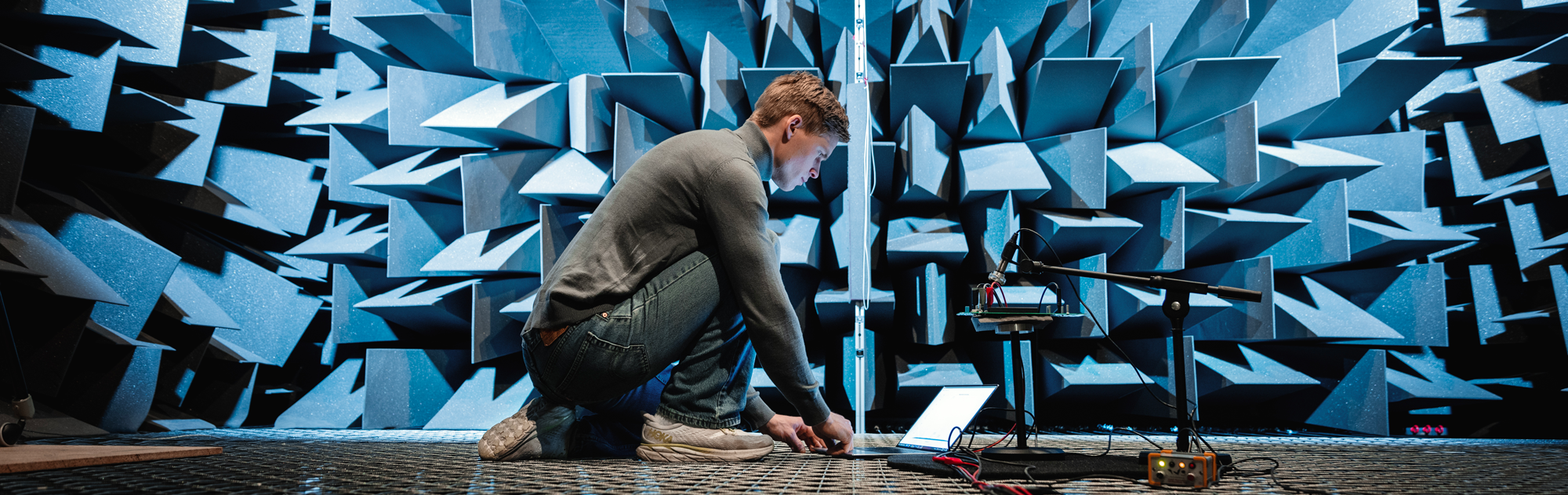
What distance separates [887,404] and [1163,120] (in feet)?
5.11

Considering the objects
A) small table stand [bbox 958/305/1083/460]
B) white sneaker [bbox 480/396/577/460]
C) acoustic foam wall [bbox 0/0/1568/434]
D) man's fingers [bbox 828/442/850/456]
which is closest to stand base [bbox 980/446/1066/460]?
small table stand [bbox 958/305/1083/460]

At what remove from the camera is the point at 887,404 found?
282cm

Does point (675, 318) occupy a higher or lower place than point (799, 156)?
lower

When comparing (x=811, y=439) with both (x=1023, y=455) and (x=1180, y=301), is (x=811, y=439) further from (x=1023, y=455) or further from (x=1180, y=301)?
(x=1180, y=301)

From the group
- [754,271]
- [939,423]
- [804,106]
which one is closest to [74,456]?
[754,271]

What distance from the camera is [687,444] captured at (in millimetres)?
1454

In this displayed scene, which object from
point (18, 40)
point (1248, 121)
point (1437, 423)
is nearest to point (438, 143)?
point (18, 40)

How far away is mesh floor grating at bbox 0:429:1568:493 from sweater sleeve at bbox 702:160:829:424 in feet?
0.64

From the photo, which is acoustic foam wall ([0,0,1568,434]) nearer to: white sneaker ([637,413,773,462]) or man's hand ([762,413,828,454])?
man's hand ([762,413,828,454])

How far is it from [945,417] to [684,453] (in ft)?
2.13

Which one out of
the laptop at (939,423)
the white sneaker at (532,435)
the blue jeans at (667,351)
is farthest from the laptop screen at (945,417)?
the white sneaker at (532,435)

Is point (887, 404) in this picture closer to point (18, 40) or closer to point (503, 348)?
point (503, 348)

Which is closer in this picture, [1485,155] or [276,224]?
[1485,155]

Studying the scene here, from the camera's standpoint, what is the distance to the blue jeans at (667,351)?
1408 mm
